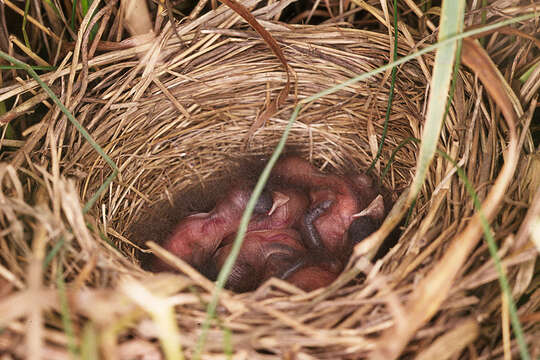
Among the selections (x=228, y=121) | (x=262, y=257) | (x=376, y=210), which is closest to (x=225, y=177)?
(x=228, y=121)

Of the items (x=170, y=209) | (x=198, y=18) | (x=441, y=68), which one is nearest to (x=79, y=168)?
(x=170, y=209)

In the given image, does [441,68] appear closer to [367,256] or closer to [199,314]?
[367,256]

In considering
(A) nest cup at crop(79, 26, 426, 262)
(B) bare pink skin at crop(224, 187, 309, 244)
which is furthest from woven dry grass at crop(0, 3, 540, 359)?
(B) bare pink skin at crop(224, 187, 309, 244)

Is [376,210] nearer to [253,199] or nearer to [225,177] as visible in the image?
[225,177]

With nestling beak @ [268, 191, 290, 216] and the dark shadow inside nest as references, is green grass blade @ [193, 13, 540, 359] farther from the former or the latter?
nestling beak @ [268, 191, 290, 216]

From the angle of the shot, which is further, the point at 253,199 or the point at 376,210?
the point at 376,210

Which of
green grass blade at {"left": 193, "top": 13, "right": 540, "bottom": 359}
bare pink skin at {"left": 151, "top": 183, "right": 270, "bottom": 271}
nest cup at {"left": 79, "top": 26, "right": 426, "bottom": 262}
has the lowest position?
green grass blade at {"left": 193, "top": 13, "right": 540, "bottom": 359}
